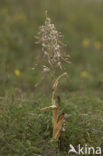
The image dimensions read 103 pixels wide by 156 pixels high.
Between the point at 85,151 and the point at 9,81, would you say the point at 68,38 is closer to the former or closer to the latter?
the point at 9,81

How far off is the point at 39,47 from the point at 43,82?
5.43ft

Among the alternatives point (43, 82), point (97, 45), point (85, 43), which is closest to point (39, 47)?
point (85, 43)

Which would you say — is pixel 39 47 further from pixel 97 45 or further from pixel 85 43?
pixel 97 45

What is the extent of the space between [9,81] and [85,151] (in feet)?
8.30

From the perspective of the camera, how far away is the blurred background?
527cm

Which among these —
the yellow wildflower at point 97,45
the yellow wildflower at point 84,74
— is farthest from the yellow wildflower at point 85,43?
the yellow wildflower at point 84,74

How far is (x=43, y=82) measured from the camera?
205 inches

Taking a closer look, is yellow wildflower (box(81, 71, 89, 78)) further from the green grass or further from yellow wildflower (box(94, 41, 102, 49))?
yellow wildflower (box(94, 41, 102, 49))

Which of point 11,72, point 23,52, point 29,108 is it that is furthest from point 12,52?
point 29,108

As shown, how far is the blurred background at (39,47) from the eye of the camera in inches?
207

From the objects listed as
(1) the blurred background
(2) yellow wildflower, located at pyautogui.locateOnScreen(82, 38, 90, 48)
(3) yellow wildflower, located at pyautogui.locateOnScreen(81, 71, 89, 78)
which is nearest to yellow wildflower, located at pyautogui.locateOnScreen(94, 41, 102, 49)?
(1) the blurred background

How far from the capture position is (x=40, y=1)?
8.01 m

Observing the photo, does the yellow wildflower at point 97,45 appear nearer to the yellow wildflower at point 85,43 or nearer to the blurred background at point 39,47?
the blurred background at point 39,47

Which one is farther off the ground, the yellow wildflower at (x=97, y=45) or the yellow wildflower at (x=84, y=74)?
the yellow wildflower at (x=97, y=45)
